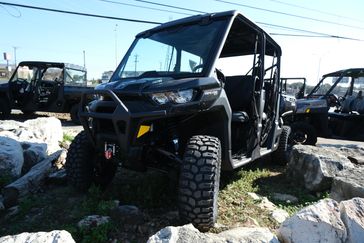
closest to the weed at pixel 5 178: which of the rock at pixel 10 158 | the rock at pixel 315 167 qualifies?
the rock at pixel 10 158

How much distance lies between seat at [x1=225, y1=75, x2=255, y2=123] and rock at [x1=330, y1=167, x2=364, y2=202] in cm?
134

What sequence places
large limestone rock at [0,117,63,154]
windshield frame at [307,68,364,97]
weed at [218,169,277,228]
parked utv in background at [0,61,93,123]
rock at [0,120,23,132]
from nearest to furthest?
weed at [218,169,277,228]
large limestone rock at [0,117,63,154]
rock at [0,120,23,132]
windshield frame at [307,68,364,97]
parked utv in background at [0,61,93,123]

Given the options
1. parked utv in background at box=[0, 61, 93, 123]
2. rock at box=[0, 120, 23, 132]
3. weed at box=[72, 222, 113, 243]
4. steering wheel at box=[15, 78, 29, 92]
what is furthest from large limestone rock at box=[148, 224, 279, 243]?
steering wheel at box=[15, 78, 29, 92]

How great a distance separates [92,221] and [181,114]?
1.30m

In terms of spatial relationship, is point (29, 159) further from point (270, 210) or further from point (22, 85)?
point (22, 85)

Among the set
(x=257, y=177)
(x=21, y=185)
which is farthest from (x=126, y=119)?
(x=257, y=177)

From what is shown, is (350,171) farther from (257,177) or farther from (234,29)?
(234,29)

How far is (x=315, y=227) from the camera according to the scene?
8.32 feet

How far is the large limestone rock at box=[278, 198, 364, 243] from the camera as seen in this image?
2.53m

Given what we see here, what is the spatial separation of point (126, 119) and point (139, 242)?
3.61 feet

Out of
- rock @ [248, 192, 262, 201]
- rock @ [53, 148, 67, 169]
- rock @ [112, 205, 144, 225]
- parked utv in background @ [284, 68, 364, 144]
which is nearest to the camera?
rock @ [112, 205, 144, 225]

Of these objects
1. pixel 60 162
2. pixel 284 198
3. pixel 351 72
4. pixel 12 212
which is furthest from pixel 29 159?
pixel 351 72

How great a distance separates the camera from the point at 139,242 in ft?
9.86

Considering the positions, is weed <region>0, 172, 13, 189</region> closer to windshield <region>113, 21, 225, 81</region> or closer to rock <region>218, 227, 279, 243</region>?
windshield <region>113, 21, 225, 81</region>
